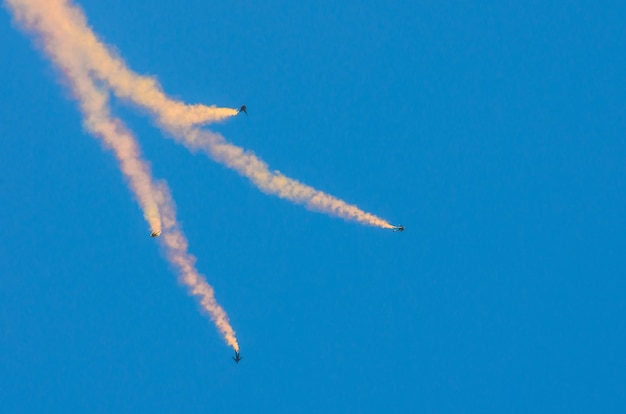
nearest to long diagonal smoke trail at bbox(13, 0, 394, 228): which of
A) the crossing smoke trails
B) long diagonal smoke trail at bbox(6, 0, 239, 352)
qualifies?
the crossing smoke trails

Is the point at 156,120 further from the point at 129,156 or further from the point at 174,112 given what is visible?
the point at 129,156

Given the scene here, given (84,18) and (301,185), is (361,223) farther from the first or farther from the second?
(84,18)

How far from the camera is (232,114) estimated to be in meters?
21.1

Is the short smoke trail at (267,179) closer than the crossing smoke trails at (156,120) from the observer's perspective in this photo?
No

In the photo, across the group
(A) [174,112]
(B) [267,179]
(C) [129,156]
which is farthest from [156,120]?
(B) [267,179]

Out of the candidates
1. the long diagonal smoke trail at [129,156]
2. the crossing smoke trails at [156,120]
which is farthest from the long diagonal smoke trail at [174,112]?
the long diagonal smoke trail at [129,156]

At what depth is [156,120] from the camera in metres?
20.7

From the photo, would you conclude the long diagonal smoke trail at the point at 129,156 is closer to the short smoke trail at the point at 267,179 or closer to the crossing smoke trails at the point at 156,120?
the crossing smoke trails at the point at 156,120

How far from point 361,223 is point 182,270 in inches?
220

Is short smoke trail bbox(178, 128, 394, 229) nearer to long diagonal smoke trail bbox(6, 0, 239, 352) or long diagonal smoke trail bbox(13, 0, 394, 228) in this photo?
long diagonal smoke trail bbox(13, 0, 394, 228)

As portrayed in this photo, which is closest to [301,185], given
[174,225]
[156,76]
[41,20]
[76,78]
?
[174,225]

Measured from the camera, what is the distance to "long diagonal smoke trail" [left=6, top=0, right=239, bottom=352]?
20.2m

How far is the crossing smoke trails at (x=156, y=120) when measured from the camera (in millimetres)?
20219

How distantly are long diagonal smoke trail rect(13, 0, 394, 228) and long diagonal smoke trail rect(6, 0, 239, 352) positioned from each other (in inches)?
8.5
